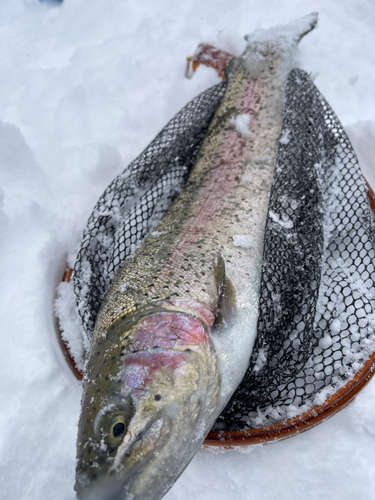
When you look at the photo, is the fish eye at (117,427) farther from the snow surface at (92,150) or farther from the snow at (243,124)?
the snow at (243,124)

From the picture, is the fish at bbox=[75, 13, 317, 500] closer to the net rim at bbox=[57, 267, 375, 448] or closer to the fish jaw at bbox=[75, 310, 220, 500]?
the fish jaw at bbox=[75, 310, 220, 500]

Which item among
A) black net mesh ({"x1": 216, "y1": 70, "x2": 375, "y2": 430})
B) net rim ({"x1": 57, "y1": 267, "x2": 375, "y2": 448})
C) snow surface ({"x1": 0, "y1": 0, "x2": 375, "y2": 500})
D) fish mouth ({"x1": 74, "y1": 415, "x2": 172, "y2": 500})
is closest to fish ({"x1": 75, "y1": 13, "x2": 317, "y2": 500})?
fish mouth ({"x1": 74, "y1": 415, "x2": 172, "y2": 500})

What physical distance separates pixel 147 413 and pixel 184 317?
1.43 ft

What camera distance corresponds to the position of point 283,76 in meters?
2.91

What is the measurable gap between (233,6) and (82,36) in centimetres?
159

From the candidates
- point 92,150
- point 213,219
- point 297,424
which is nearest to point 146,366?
point 297,424

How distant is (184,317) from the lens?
1.73 metres

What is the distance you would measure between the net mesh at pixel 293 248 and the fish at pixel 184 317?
12 centimetres

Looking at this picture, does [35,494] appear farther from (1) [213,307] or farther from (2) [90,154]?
(2) [90,154]

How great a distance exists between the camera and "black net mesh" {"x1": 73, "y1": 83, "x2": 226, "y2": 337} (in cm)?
235

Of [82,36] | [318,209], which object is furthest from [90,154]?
[318,209]

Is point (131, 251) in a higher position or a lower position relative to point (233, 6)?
lower

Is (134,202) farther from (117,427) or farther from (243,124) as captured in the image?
(117,427)

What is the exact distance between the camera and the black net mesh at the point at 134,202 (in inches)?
92.6
